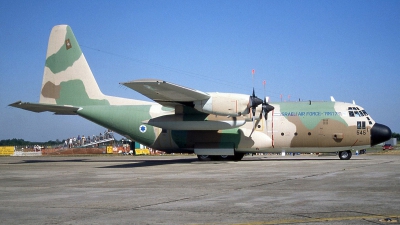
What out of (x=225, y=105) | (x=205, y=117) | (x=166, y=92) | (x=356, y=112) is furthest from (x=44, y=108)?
(x=356, y=112)

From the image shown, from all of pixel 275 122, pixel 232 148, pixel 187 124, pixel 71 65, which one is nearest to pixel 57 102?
pixel 71 65

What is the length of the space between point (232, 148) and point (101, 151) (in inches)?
1540

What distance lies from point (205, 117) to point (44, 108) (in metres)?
10.7

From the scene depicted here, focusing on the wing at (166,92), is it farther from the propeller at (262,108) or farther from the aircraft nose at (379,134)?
the aircraft nose at (379,134)

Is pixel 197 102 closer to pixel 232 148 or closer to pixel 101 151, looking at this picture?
pixel 232 148

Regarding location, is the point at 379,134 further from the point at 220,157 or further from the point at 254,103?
the point at 220,157

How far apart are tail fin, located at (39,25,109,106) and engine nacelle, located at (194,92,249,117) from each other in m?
8.50

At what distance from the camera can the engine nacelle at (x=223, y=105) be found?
27.6 m

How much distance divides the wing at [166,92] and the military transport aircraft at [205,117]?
6 centimetres

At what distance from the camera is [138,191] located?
43.4 feet

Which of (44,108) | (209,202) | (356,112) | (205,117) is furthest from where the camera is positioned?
(44,108)

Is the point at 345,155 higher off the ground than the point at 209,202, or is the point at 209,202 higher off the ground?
the point at 345,155

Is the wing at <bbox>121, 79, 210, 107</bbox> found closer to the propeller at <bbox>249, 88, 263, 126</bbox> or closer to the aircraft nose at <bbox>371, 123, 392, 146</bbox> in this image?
the propeller at <bbox>249, 88, 263, 126</bbox>

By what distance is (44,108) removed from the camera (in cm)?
3047
